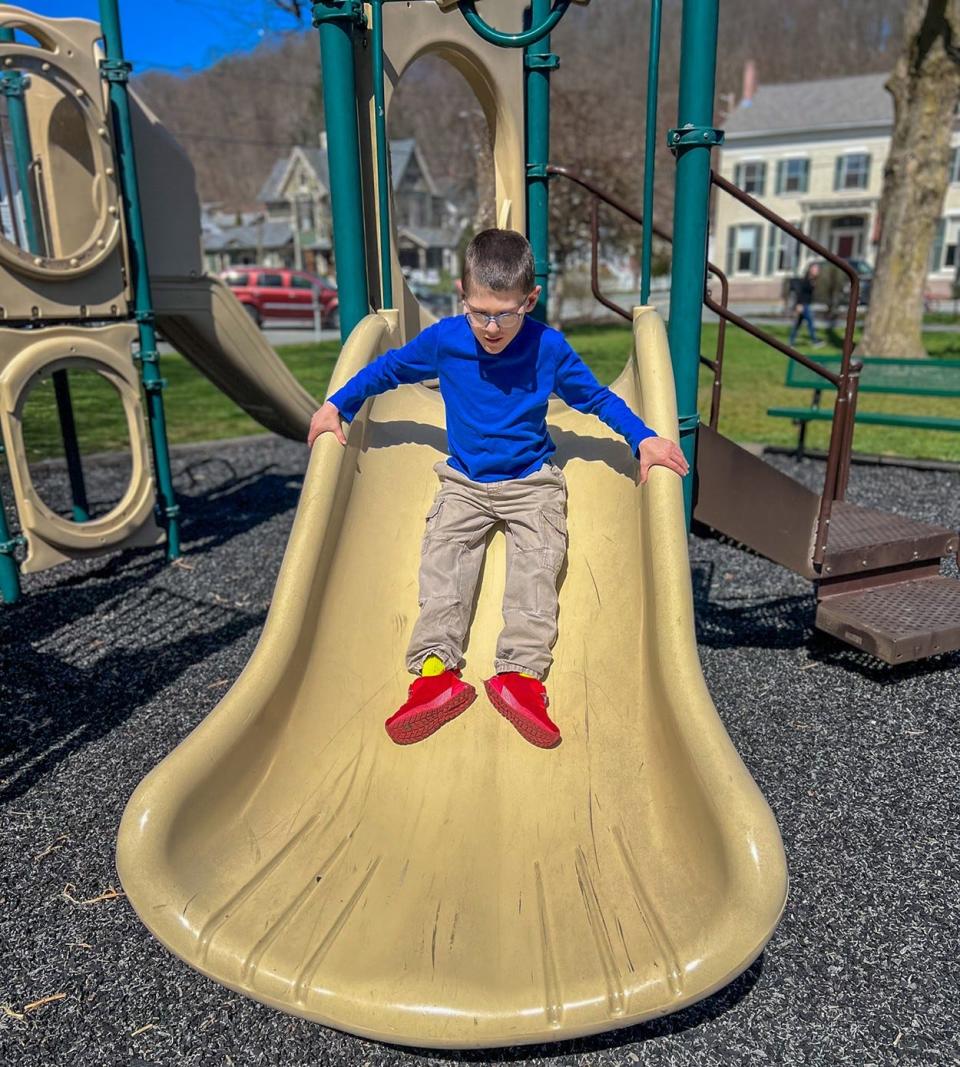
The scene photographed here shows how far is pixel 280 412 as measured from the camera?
20.1 ft

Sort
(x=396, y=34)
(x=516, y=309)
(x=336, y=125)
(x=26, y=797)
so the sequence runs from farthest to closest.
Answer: (x=396, y=34)
(x=336, y=125)
(x=26, y=797)
(x=516, y=309)

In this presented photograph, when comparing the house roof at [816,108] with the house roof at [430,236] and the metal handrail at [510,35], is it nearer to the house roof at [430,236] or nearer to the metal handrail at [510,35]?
the house roof at [430,236]

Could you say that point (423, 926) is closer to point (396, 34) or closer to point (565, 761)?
point (565, 761)

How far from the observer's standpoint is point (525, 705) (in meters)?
2.30

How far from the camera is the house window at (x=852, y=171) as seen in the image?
107 feet

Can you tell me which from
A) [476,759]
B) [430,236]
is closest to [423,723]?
[476,759]

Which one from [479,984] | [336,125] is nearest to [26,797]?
[479,984]

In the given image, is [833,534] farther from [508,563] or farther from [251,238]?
[251,238]

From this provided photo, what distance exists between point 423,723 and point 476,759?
0.17 meters

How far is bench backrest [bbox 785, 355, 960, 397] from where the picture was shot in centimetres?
690

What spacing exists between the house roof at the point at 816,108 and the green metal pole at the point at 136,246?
3397 cm

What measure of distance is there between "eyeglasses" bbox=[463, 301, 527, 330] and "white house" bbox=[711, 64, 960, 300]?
110 ft

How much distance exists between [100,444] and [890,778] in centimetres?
769

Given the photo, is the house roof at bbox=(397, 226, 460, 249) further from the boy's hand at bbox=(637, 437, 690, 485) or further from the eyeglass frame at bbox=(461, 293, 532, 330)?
the boy's hand at bbox=(637, 437, 690, 485)
